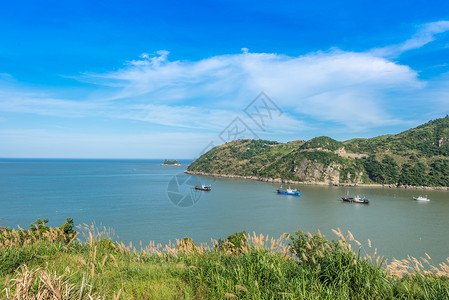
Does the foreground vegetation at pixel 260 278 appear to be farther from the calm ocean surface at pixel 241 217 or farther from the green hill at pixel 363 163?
the green hill at pixel 363 163

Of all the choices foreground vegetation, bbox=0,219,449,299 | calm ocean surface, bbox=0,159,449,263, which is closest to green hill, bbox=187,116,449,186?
calm ocean surface, bbox=0,159,449,263

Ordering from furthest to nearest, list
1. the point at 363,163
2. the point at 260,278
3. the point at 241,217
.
Answer: the point at 363,163 → the point at 241,217 → the point at 260,278

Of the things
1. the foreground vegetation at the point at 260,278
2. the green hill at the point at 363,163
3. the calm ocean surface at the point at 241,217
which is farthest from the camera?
the green hill at the point at 363,163

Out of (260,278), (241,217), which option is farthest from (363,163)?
(260,278)

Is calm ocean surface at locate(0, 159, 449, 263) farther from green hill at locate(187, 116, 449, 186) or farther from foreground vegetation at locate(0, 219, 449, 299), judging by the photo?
green hill at locate(187, 116, 449, 186)

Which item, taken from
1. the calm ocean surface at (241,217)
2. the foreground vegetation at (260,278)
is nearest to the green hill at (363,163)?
the calm ocean surface at (241,217)

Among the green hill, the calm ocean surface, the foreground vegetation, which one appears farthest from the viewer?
the green hill

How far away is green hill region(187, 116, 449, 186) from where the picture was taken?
341 feet

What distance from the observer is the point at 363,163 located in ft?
400

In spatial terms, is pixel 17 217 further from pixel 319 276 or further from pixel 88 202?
pixel 319 276

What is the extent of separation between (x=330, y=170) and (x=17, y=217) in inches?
4543

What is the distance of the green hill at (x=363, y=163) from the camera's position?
104m

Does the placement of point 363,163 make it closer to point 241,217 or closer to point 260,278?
point 241,217

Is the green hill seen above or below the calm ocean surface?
above
